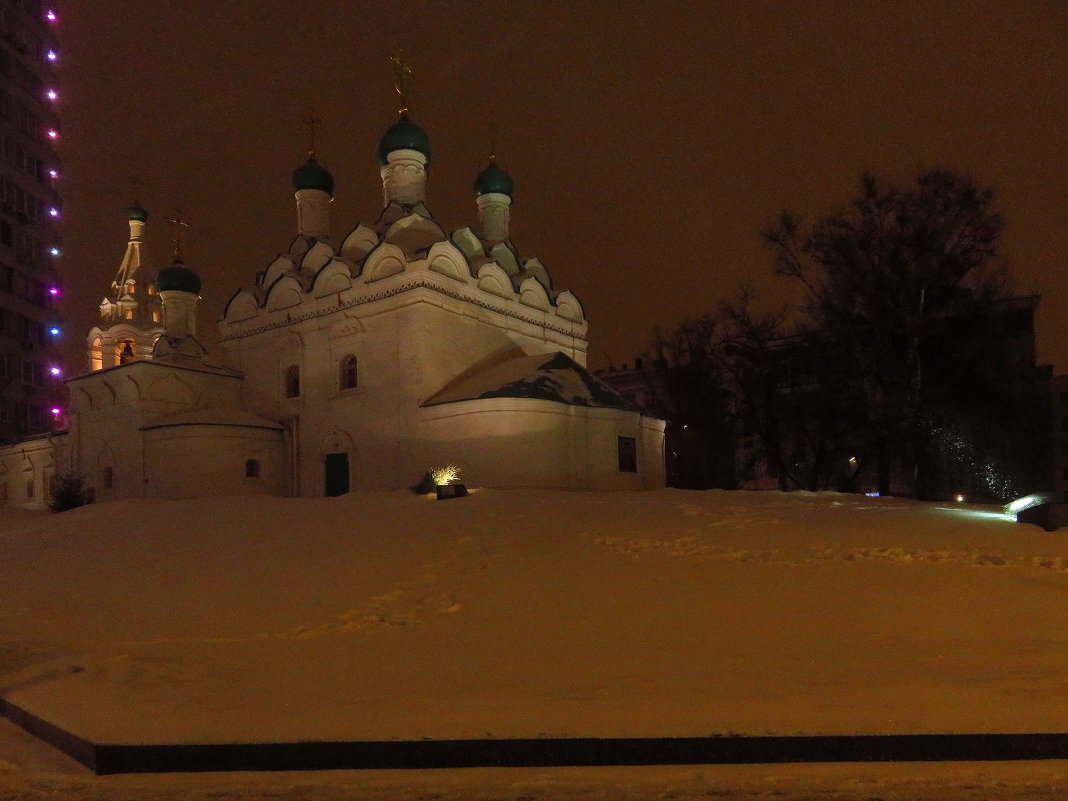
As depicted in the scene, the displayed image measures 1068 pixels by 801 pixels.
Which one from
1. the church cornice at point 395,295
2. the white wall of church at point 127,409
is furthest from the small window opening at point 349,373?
the white wall of church at point 127,409

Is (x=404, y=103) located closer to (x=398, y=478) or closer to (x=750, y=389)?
(x=398, y=478)

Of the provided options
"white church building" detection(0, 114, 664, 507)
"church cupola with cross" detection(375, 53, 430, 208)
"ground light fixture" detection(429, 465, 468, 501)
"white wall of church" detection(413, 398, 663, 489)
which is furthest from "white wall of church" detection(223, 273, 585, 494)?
"church cupola with cross" detection(375, 53, 430, 208)

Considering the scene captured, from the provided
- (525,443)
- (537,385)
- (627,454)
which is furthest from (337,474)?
(627,454)

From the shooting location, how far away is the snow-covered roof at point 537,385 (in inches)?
794

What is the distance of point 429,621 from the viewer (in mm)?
8391

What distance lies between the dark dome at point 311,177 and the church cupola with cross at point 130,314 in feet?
36.9

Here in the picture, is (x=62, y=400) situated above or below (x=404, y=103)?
below

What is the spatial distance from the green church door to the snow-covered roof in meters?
3.28

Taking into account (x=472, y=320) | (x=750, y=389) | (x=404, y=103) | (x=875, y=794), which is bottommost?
(x=875, y=794)

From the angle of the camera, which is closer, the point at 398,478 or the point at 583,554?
the point at 583,554

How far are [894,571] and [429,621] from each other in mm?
5285


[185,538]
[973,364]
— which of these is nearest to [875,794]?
[185,538]

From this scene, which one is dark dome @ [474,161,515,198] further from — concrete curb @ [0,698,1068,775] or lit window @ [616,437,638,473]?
concrete curb @ [0,698,1068,775]

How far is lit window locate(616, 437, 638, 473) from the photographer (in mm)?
21672
